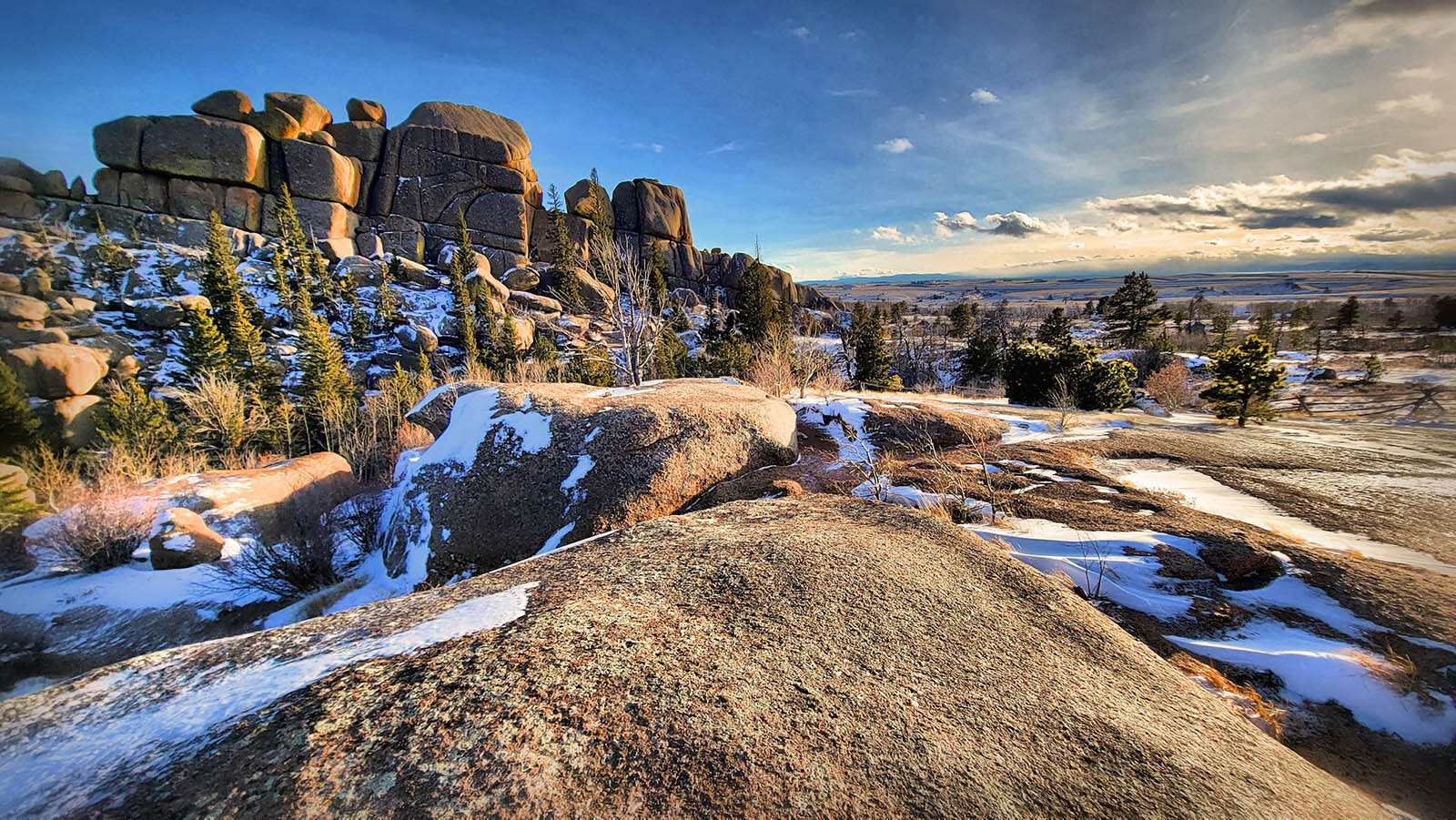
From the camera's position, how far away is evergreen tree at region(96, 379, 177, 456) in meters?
13.4

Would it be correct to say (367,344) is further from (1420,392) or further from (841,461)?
(1420,392)

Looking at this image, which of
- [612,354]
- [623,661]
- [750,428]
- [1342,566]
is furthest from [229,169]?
[1342,566]

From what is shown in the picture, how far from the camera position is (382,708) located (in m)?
1.74

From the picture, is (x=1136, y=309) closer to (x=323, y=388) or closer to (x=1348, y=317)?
(x=1348, y=317)

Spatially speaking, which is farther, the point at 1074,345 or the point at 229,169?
the point at 229,169

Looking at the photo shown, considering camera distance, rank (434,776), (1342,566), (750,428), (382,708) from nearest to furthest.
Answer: (434,776)
(382,708)
(1342,566)
(750,428)

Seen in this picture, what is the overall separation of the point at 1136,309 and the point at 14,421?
51137mm

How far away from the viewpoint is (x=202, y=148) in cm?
3738

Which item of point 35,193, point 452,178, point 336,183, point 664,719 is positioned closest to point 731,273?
point 452,178

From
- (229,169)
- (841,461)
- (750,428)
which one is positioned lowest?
(841,461)

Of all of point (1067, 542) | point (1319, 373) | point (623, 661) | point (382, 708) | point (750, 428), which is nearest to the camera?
point (382, 708)

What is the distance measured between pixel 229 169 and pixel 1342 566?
60.3 metres

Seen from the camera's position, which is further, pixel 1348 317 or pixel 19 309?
pixel 19 309

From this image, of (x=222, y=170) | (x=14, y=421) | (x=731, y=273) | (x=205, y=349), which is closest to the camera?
(x=14, y=421)
